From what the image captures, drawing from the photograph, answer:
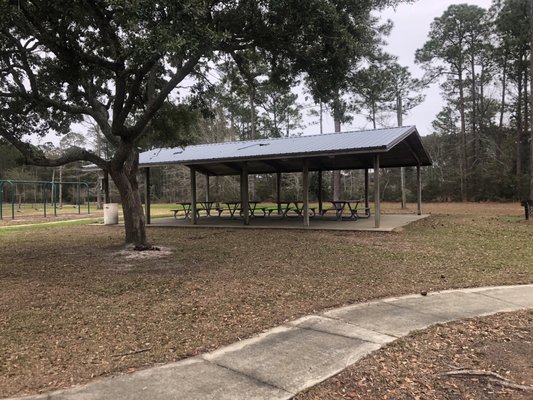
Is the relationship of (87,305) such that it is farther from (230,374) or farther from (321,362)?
(321,362)

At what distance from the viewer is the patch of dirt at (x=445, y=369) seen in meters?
2.96

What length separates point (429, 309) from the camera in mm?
4984

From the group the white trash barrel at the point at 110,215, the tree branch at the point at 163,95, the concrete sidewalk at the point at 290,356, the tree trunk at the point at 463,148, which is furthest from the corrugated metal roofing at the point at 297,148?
the tree trunk at the point at 463,148

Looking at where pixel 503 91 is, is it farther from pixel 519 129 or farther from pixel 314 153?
pixel 314 153

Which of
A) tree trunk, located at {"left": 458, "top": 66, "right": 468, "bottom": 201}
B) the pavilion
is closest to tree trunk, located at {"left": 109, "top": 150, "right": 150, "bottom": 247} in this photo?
the pavilion

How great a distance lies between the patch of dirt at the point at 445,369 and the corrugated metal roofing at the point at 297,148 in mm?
8707

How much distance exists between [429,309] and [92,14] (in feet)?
22.4

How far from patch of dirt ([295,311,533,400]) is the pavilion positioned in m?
8.71

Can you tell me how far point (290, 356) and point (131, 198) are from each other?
706cm

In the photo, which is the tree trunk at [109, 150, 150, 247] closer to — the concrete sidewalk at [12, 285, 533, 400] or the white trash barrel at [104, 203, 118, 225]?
the concrete sidewalk at [12, 285, 533, 400]

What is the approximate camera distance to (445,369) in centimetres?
333

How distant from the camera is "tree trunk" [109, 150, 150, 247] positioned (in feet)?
31.6

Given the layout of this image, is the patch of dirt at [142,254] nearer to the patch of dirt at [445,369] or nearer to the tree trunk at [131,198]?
the tree trunk at [131,198]

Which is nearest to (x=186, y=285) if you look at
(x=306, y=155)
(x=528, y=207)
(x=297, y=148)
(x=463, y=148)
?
(x=306, y=155)
